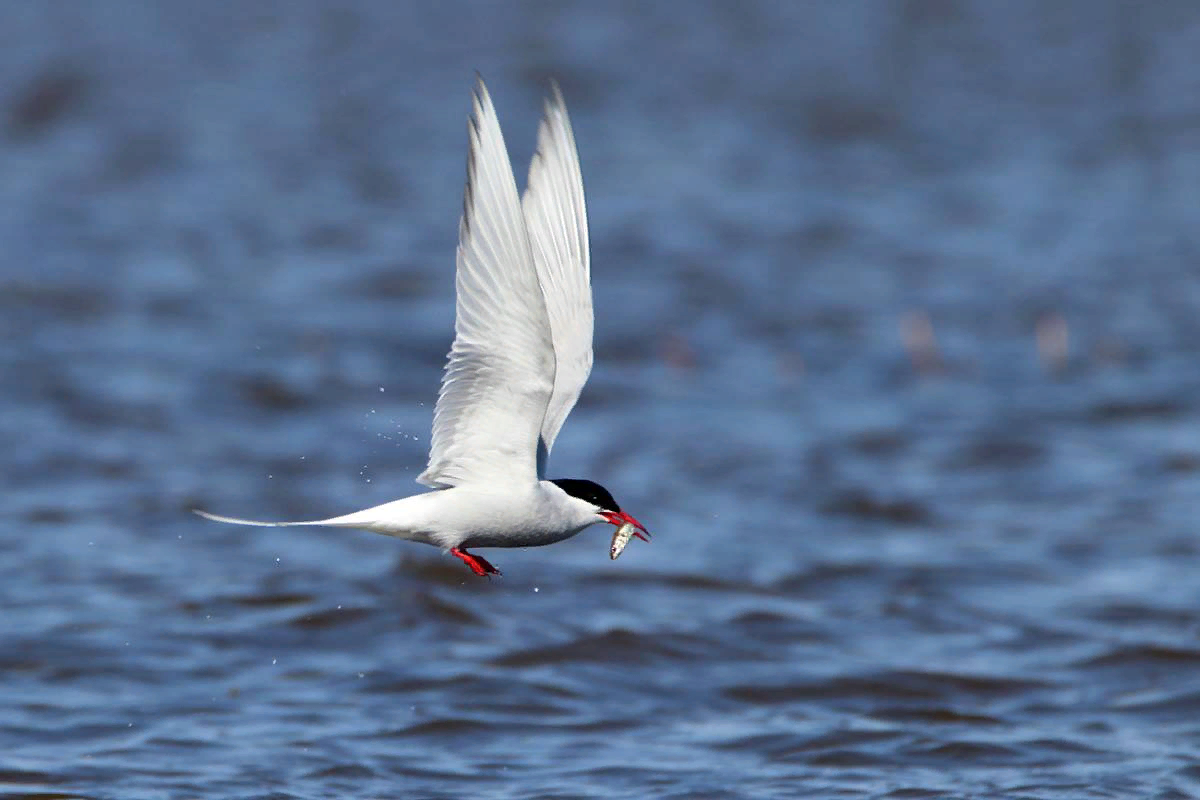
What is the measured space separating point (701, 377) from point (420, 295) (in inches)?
104

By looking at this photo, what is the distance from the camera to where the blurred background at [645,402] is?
843 cm

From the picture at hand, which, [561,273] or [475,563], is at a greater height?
[561,273]

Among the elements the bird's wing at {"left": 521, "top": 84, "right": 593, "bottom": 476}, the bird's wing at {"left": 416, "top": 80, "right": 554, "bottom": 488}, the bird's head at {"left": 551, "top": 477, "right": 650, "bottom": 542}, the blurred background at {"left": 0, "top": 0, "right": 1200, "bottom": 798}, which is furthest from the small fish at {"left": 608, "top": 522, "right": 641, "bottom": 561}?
the blurred background at {"left": 0, "top": 0, "right": 1200, "bottom": 798}

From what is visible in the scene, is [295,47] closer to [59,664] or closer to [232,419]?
[232,419]

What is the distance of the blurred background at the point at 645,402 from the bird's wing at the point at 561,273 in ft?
7.65

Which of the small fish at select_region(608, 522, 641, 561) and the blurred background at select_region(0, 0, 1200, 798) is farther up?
the blurred background at select_region(0, 0, 1200, 798)

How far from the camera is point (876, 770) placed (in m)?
7.98

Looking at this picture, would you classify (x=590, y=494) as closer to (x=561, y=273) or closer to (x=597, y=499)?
(x=597, y=499)

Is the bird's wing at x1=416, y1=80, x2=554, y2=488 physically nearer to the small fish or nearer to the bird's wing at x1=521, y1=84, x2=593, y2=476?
the bird's wing at x1=521, y1=84, x2=593, y2=476

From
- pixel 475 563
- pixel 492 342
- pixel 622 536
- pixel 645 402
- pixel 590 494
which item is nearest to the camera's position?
pixel 492 342

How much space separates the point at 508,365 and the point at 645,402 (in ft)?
24.1

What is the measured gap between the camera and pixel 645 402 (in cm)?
1270

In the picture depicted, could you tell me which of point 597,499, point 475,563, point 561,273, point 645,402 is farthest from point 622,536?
point 645,402

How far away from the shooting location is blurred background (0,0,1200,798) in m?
8.43
